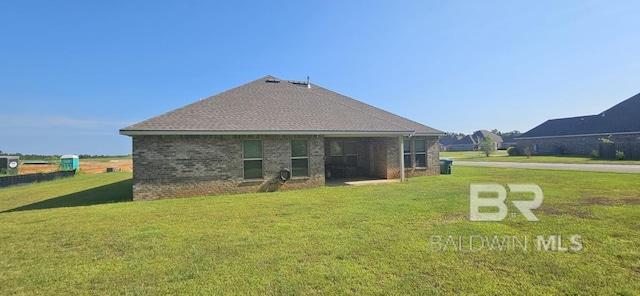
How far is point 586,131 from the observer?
35.8m

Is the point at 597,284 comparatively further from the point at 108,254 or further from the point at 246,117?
the point at 246,117

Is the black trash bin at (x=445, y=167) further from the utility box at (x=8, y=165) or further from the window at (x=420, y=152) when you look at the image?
the utility box at (x=8, y=165)

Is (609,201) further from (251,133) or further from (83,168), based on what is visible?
(83,168)

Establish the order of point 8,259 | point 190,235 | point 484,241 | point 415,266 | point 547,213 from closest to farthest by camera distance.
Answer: point 415,266 → point 8,259 → point 484,241 → point 190,235 → point 547,213

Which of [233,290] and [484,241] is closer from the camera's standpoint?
[233,290]

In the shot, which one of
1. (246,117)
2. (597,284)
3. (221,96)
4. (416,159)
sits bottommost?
(597,284)

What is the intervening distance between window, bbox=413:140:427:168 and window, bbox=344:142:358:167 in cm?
329

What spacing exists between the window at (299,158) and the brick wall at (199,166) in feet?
0.83

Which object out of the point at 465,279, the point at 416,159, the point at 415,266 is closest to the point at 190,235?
the point at 415,266

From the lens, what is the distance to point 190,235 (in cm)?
585

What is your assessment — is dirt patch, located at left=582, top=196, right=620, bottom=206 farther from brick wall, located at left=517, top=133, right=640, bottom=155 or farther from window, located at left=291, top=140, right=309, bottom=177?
brick wall, located at left=517, top=133, right=640, bottom=155

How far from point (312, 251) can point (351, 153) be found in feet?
41.2

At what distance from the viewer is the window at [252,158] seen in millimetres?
11477

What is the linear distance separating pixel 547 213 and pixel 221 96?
12798mm
